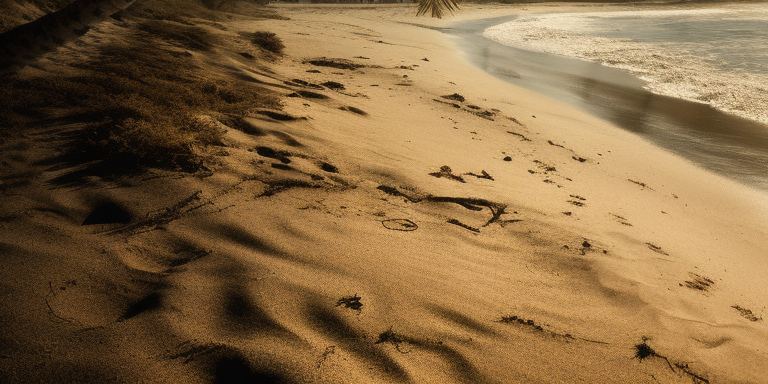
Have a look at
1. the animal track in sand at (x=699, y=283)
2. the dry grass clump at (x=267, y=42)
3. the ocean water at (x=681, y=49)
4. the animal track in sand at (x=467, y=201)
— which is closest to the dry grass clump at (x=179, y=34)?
the dry grass clump at (x=267, y=42)

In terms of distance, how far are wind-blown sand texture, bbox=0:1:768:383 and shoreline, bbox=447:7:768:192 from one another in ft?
3.35

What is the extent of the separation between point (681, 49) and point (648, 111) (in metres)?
5.73

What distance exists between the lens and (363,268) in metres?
2.02

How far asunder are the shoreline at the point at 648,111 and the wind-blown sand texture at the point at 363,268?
3.35 ft

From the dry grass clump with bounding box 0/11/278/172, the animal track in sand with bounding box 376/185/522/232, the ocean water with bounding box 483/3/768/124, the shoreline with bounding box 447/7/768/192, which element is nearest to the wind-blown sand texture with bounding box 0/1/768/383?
the animal track in sand with bounding box 376/185/522/232

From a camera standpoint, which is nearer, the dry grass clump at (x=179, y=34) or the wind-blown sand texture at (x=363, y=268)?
the wind-blown sand texture at (x=363, y=268)

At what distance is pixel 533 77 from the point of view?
7.96 meters

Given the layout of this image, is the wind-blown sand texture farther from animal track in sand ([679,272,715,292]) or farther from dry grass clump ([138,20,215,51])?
dry grass clump ([138,20,215,51])

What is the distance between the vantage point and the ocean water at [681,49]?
713cm

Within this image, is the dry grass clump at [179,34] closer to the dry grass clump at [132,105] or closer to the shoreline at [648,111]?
the dry grass clump at [132,105]

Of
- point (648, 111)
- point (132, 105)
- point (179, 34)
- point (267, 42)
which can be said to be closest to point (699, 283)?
point (132, 105)

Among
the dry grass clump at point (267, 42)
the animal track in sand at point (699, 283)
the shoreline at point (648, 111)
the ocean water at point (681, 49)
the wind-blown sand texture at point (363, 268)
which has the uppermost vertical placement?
Answer: the ocean water at point (681, 49)

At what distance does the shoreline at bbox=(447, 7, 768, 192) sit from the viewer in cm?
468

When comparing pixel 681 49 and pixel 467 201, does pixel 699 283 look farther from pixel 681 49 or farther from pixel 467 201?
pixel 681 49
